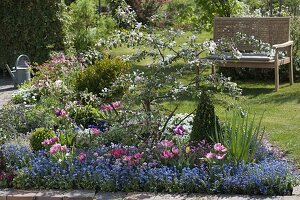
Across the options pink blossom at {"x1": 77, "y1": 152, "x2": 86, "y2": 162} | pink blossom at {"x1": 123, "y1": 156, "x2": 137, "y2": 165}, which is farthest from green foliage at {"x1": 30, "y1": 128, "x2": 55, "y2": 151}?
pink blossom at {"x1": 123, "y1": 156, "x2": 137, "y2": 165}

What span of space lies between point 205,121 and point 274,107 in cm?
316

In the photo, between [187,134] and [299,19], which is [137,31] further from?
[299,19]

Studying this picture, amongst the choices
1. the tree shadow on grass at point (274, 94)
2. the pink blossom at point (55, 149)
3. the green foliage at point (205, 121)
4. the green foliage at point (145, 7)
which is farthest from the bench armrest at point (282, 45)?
the green foliage at point (145, 7)

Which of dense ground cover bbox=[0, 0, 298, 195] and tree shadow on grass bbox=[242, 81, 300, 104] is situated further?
tree shadow on grass bbox=[242, 81, 300, 104]

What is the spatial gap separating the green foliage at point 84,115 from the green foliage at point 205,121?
163 cm

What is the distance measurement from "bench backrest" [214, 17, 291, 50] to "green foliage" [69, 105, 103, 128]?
397cm

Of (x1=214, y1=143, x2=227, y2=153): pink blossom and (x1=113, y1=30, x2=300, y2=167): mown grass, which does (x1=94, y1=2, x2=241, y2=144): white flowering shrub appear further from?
(x1=214, y1=143, x2=227, y2=153): pink blossom

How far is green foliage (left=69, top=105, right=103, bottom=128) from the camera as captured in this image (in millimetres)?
7210

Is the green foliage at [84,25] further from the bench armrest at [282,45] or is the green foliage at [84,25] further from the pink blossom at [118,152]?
the pink blossom at [118,152]

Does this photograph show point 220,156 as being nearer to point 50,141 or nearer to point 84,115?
point 50,141

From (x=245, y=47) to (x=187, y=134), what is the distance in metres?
4.88

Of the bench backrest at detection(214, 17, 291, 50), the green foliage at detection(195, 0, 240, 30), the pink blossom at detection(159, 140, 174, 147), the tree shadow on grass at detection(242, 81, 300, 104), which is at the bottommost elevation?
the tree shadow on grass at detection(242, 81, 300, 104)

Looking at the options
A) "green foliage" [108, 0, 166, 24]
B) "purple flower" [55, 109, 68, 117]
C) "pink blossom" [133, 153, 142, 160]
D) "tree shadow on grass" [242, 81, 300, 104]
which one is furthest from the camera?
"green foliage" [108, 0, 166, 24]

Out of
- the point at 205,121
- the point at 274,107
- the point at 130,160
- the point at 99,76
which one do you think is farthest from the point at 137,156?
the point at 274,107
